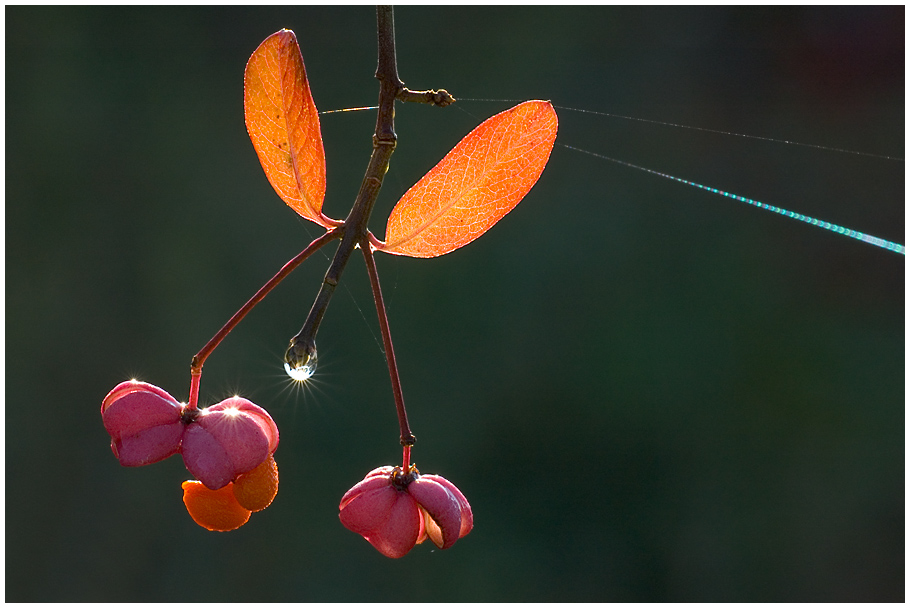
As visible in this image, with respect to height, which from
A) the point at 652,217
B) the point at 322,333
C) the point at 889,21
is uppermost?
the point at 889,21

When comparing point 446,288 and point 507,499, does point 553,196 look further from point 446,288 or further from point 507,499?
point 507,499

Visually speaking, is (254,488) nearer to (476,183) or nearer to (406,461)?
(406,461)

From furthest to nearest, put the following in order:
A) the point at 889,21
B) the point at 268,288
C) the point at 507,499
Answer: the point at 507,499, the point at 889,21, the point at 268,288

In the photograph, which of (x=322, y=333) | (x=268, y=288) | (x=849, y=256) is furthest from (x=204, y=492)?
(x=849, y=256)

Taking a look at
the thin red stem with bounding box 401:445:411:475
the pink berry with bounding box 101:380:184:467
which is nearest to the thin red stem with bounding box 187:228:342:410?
the pink berry with bounding box 101:380:184:467

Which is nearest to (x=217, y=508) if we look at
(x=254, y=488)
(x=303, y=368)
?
(x=254, y=488)
